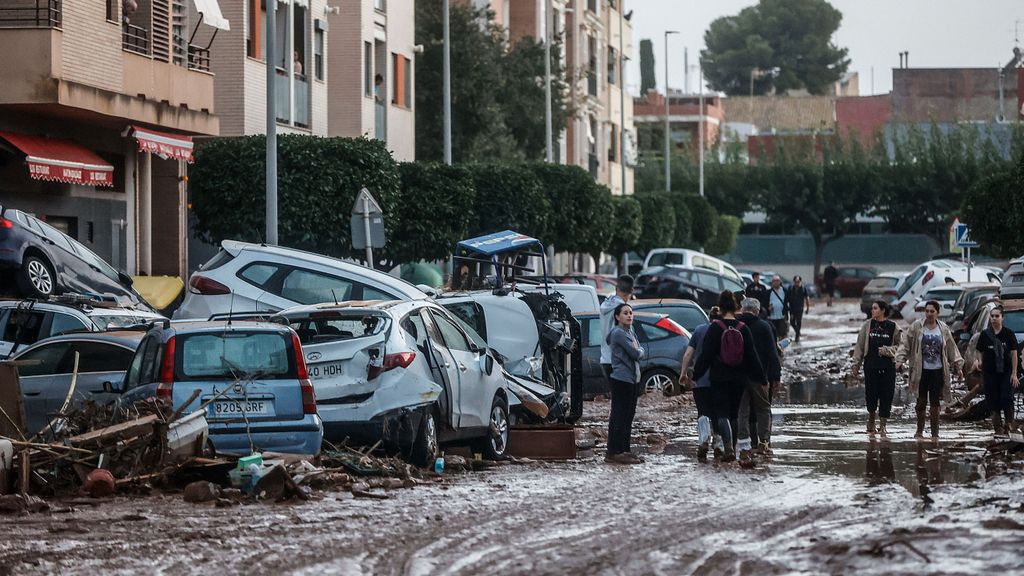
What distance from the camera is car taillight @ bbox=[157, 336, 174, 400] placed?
14258 mm

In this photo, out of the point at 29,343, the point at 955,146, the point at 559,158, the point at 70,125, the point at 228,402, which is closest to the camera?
the point at 228,402

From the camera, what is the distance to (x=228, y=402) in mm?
14297

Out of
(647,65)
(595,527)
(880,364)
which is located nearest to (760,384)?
(880,364)

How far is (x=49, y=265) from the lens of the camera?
78.1ft

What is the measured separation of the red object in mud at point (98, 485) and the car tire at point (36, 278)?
9727mm

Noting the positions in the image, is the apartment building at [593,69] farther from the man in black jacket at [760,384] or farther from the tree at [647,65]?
the man in black jacket at [760,384]

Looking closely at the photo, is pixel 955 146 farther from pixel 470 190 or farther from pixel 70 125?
pixel 70 125

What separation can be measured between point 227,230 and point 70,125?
4047 millimetres

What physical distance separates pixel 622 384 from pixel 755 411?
1.41 metres

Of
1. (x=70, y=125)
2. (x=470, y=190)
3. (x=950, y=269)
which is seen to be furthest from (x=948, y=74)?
(x=70, y=125)

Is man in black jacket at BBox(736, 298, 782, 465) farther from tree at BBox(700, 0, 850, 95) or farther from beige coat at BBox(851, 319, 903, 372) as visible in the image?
tree at BBox(700, 0, 850, 95)

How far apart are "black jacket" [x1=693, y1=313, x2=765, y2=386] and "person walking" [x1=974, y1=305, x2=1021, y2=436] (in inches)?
172

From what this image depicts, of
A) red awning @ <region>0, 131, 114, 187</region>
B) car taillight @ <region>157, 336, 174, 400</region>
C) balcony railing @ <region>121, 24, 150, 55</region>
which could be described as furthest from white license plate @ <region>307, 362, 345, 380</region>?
balcony railing @ <region>121, 24, 150, 55</region>

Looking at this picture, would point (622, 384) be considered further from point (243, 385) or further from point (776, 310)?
point (776, 310)
